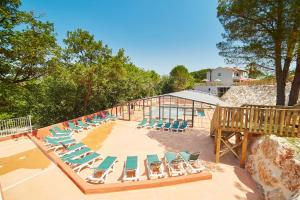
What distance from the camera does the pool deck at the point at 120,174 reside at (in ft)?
18.0

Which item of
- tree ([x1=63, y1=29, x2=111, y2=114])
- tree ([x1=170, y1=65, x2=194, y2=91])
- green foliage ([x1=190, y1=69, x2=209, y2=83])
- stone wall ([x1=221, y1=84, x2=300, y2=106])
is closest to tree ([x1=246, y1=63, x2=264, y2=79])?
tree ([x1=63, y1=29, x2=111, y2=114])

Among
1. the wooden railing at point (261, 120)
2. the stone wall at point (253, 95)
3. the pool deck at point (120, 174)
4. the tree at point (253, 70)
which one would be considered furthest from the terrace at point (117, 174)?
the stone wall at point (253, 95)

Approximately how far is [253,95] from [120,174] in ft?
82.2

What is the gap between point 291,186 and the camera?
16.1 ft

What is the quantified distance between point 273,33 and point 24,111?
23943 mm

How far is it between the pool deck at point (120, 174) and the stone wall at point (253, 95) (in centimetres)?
1559

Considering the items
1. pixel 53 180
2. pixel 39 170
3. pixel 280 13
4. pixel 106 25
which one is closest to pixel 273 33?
pixel 280 13

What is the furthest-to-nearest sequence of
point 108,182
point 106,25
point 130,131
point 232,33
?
point 106,25 → point 130,131 → point 232,33 → point 108,182

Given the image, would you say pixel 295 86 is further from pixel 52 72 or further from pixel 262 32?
pixel 52 72

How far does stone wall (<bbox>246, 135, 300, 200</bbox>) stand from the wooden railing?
61cm

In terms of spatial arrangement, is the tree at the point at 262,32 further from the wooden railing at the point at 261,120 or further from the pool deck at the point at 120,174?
the pool deck at the point at 120,174

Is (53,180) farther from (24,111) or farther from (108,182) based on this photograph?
(24,111)

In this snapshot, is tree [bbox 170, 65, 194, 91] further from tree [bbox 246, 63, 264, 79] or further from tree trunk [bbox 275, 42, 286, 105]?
tree trunk [bbox 275, 42, 286, 105]

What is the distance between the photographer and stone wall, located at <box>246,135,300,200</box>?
499 cm
